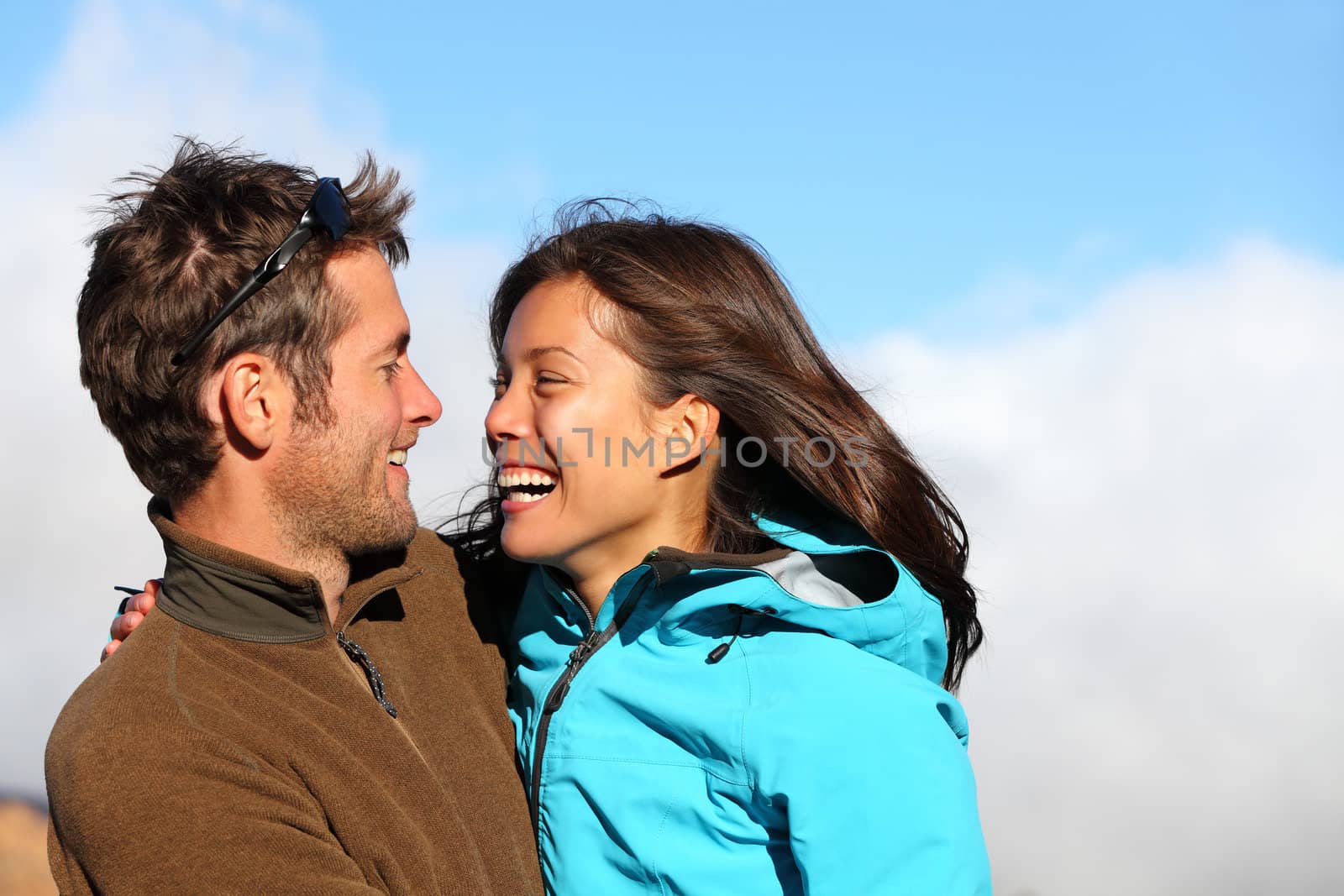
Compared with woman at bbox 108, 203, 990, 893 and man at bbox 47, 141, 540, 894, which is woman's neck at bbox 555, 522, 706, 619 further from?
man at bbox 47, 141, 540, 894

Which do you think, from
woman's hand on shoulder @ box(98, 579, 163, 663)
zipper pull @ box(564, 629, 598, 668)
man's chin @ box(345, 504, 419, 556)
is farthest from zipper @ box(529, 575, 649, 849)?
woman's hand on shoulder @ box(98, 579, 163, 663)

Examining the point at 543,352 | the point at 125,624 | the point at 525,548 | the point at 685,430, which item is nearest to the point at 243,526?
the point at 125,624

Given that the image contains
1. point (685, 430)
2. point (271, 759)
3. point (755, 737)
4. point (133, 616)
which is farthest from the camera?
point (685, 430)

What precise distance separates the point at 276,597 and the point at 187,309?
795mm

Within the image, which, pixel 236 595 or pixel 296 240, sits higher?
pixel 296 240

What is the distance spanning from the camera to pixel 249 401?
2.97 m

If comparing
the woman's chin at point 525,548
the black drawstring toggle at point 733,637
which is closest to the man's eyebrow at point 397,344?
the woman's chin at point 525,548

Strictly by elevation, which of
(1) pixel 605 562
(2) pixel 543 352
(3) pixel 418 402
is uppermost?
(2) pixel 543 352

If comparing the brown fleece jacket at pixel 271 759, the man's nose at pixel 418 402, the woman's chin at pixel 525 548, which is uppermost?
the man's nose at pixel 418 402

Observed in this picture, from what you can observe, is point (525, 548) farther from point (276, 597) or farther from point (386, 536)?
point (276, 597)

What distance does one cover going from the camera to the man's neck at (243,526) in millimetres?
2971

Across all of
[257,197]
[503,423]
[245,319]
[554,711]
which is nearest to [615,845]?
[554,711]

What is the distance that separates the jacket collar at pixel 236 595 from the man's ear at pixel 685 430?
3.36 feet

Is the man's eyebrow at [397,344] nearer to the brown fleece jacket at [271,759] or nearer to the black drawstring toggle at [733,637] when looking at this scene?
the brown fleece jacket at [271,759]
